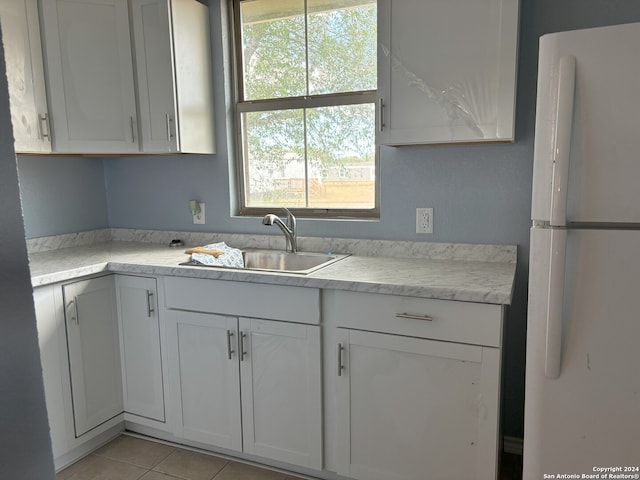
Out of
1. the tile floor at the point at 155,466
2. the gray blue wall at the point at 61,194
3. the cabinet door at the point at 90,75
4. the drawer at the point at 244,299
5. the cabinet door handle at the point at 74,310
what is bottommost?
the tile floor at the point at 155,466

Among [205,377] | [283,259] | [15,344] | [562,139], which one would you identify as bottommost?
[205,377]

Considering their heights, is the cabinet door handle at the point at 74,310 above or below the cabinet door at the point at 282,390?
above

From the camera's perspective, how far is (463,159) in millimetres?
2139

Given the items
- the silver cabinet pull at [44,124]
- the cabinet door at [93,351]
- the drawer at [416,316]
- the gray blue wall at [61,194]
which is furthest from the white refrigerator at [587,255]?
the gray blue wall at [61,194]

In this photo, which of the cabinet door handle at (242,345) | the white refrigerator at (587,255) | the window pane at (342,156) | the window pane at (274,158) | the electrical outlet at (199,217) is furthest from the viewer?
the electrical outlet at (199,217)

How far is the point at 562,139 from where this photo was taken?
1.18 metres

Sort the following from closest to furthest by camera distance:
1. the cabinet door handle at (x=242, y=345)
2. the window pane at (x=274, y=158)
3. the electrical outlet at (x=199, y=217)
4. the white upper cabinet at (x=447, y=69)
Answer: the white upper cabinet at (x=447, y=69) → the cabinet door handle at (x=242, y=345) → the window pane at (x=274, y=158) → the electrical outlet at (x=199, y=217)

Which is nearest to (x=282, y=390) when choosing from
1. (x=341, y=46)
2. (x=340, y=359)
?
(x=340, y=359)

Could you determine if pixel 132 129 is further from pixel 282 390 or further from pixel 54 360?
pixel 282 390

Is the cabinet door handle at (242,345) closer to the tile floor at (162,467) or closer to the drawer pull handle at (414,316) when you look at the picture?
the tile floor at (162,467)

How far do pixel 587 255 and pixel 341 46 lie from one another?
5.33ft

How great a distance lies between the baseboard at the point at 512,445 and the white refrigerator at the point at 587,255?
0.94 metres

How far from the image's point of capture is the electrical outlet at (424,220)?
2.23 metres

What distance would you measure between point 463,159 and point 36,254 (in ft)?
7.35
